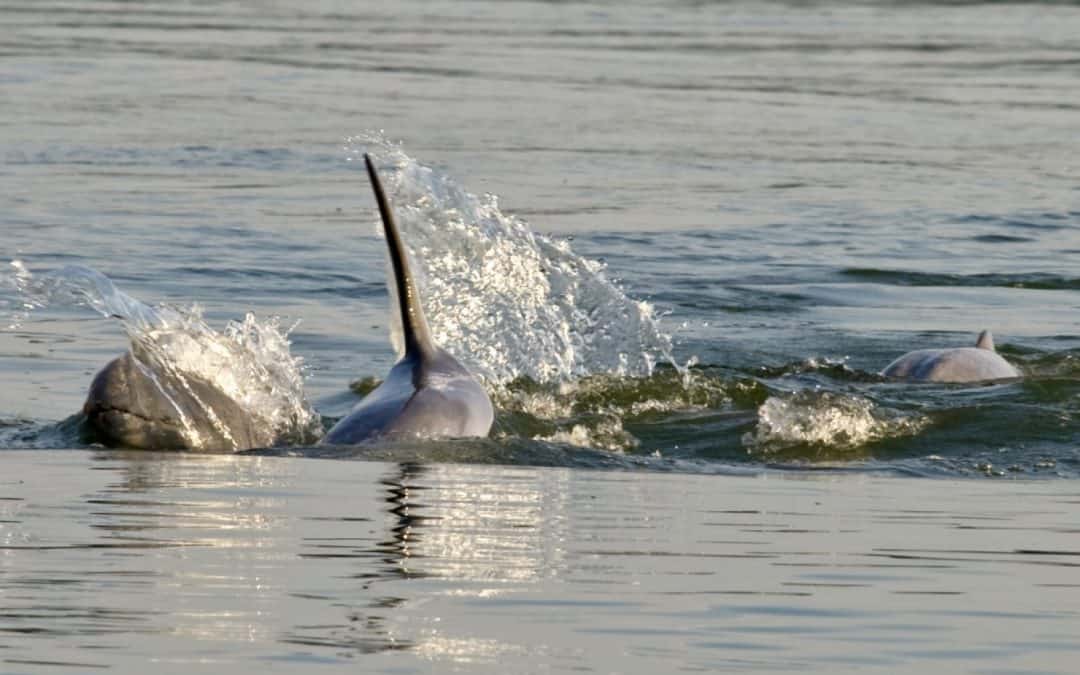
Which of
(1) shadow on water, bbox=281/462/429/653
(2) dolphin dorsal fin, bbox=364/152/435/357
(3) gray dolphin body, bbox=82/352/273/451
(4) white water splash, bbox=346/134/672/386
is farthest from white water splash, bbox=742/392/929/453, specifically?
(3) gray dolphin body, bbox=82/352/273/451

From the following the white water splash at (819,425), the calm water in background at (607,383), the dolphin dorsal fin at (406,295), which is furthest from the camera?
the white water splash at (819,425)

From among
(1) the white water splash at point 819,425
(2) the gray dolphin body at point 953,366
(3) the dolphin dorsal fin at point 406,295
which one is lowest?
(1) the white water splash at point 819,425

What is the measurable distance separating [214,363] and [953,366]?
13.5 ft

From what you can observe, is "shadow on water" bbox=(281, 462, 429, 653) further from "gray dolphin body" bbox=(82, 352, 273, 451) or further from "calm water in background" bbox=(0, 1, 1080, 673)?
"gray dolphin body" bbox=(82, 352, 273, 451)

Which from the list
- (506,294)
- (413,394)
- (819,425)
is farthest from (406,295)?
(506,294)

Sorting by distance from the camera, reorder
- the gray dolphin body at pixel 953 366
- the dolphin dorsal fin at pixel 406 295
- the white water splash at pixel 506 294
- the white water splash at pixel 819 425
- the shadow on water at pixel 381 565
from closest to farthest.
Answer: the shadow on water at pixel 381 565, the dolphin dorsal fin at pixel 406 295, the white water splash at pixel 819 425, the gray dolphin body at pixel 953 366, the white water splash at pixel 506 294

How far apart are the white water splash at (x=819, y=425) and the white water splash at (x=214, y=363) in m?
1.99

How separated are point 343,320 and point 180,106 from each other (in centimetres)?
1094

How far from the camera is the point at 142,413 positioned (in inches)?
401

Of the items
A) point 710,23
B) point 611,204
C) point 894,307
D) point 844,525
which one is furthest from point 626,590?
point 710,23

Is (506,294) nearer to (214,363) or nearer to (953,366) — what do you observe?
(953,366)

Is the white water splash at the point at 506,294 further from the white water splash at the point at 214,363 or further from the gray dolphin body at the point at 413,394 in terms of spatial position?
the gray dolphin body at the point at 413,394

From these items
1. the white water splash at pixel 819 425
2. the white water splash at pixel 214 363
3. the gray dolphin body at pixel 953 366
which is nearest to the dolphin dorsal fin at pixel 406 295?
the white water splash at pixel 214 363

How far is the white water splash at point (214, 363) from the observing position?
1048 cm
